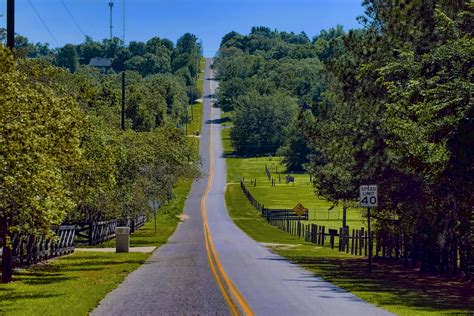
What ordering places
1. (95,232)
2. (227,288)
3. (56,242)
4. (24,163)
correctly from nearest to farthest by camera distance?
(24,163) → (227,288) → (56,242) → (95,232)

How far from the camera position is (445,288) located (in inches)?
1089

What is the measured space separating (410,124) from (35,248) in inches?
660

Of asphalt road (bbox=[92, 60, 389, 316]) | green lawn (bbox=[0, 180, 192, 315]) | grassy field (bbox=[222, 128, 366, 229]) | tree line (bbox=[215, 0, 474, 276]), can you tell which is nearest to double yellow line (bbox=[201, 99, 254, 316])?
asphalt road (bbox=[92, 60, 389, 316])

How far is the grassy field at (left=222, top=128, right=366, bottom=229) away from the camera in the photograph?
3865 inches

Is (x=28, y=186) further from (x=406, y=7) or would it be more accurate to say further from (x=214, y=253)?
(x=214, y=253)

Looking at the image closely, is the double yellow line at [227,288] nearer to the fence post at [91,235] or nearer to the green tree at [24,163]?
the green tree at [24,163]

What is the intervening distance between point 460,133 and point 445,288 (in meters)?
7.43

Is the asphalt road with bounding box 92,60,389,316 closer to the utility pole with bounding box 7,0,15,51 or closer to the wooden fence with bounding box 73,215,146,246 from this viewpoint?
the wooden fence with bounding box 73,215,146,246

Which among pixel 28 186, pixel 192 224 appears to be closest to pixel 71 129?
pixel 28 186

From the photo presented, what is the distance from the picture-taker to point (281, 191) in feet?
446

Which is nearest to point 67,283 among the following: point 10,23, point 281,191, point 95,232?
point 10,23

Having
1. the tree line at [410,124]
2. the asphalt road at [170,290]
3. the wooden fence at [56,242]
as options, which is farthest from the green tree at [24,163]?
the tree line at [410,124]

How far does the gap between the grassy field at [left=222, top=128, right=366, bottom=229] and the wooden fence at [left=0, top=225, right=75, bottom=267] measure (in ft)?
118

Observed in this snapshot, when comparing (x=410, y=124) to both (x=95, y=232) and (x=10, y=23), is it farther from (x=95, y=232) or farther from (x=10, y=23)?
(x=95, y=232)
